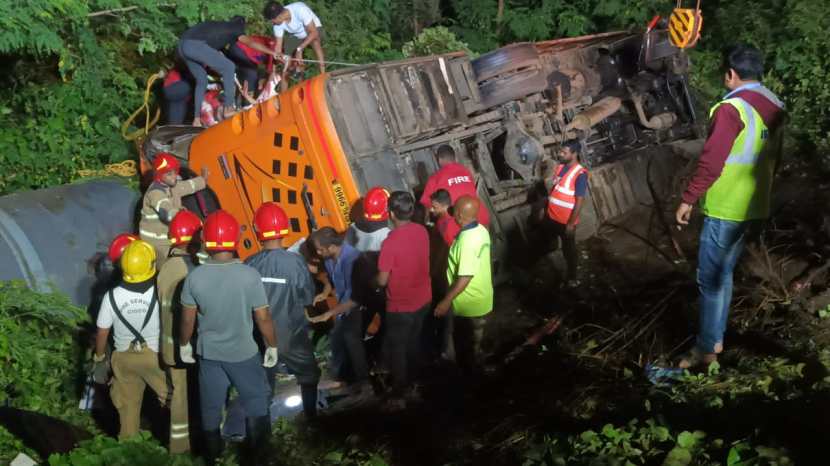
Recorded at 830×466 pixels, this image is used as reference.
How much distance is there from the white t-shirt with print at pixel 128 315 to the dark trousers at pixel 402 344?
1.59m

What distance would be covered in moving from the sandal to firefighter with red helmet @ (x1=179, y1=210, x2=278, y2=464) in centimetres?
252

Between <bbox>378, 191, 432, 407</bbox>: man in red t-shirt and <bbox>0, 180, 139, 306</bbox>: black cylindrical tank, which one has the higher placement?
<bbox>0, 180, 139, 306</bbox>: black cylindrical tank

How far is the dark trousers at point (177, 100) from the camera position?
28.8 ft

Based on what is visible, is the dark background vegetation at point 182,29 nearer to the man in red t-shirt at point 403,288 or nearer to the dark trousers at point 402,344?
the man in red t-shirt at point 403,288

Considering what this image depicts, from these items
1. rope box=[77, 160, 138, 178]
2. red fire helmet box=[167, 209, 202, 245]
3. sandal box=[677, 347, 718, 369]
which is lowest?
sandal box=[677, 347, 718, 369]

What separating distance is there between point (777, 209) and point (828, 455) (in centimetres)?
439

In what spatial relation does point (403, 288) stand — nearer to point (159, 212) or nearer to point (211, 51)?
point (159, 212)

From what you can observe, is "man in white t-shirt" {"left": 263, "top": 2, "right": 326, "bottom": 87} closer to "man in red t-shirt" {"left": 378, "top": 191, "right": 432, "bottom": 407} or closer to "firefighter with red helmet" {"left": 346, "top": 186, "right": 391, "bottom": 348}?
"firefighter with red helmet" {"left": 346, "top": 186, "right": 391, "bottom": 348}

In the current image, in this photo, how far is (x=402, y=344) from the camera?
5664mm

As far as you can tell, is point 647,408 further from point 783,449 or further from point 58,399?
point 58,399

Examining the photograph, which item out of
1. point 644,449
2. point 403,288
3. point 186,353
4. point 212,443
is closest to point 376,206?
point 403,288

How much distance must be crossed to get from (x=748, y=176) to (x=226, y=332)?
3122 mm

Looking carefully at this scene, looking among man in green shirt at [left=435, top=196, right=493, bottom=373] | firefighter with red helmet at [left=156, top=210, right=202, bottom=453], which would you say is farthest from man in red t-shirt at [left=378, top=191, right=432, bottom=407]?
firefighter with red helmet at [left=156, top=210, right=202, bottom=453]

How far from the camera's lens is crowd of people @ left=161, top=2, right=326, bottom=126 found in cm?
830
